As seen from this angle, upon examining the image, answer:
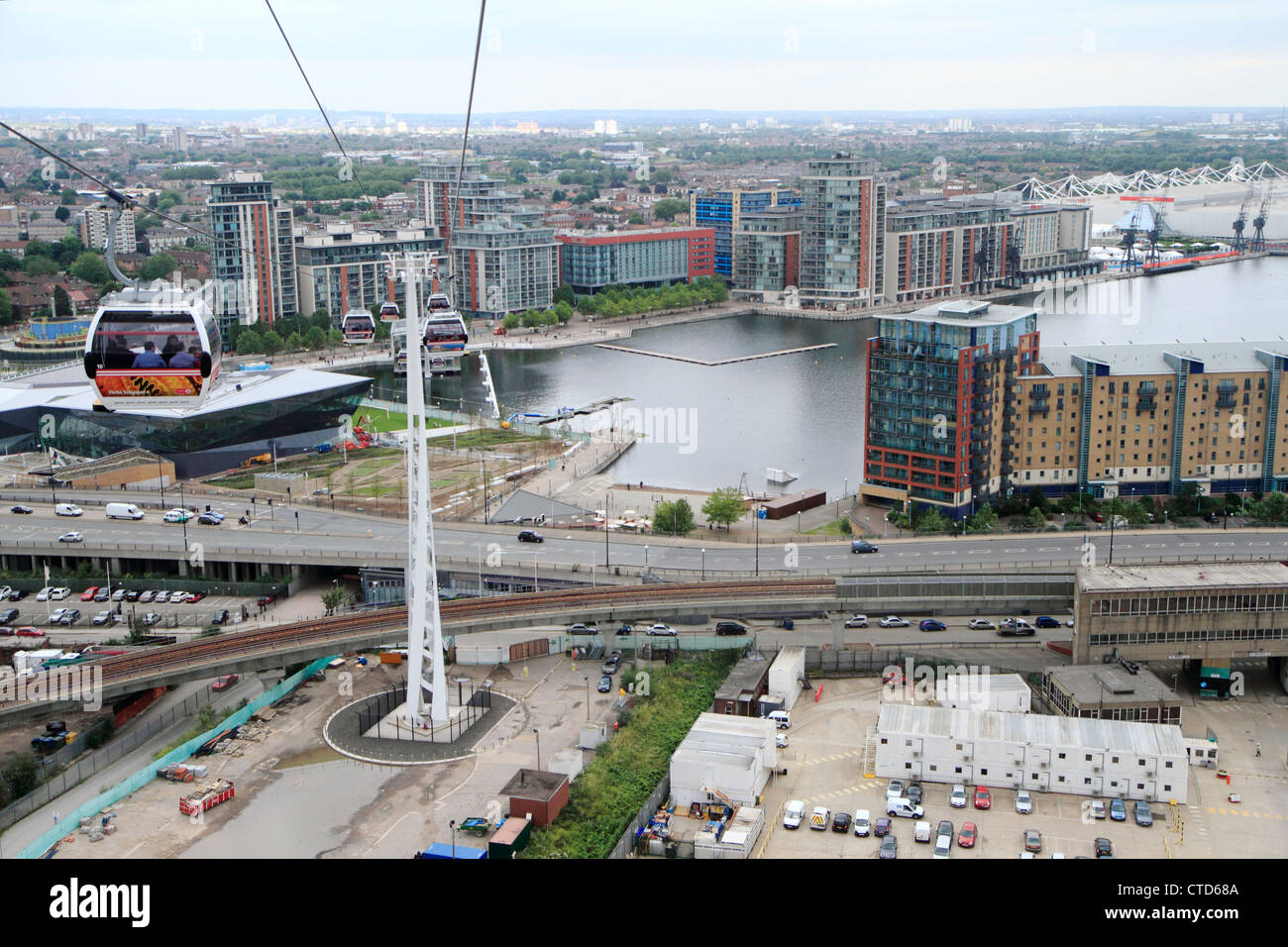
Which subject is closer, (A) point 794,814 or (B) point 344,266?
(A) point 794,814

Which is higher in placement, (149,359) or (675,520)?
(149,359)

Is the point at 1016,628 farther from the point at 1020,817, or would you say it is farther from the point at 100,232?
the point at 100,232

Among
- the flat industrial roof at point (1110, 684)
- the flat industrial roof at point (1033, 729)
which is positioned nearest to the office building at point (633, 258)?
the flat industrial roof at point (1110, 684)

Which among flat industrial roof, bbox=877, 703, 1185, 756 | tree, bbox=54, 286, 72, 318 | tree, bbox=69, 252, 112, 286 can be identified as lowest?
flat industrial roof, bbox=877, 703, 1185, 756

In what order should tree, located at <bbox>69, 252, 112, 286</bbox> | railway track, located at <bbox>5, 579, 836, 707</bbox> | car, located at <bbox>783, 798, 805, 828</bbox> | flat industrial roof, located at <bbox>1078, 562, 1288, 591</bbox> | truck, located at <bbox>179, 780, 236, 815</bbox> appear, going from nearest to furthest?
car, located at <bbox>783, 798, 805, 828</bbox> < truck, located at <bbox>179, 780, 236, 815</bbox> < railway track, located at <bbox>5, 579, 836, 707</bbox> < flat industrial roof, located at <bbox>1078, 562, 1288, 591</bbox> < tree, located at <bbox>69, 252, 112, 286</bbox>

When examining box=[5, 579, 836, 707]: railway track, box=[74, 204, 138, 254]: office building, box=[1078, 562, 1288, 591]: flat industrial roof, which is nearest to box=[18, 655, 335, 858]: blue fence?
box=[5, 579, 836, 707]: railway track

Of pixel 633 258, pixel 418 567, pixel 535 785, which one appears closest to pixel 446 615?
pixel 418 567

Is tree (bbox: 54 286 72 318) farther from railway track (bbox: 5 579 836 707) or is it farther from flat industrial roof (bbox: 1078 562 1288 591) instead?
flat industrial roof (bbox: 1078 562 1288 591)
